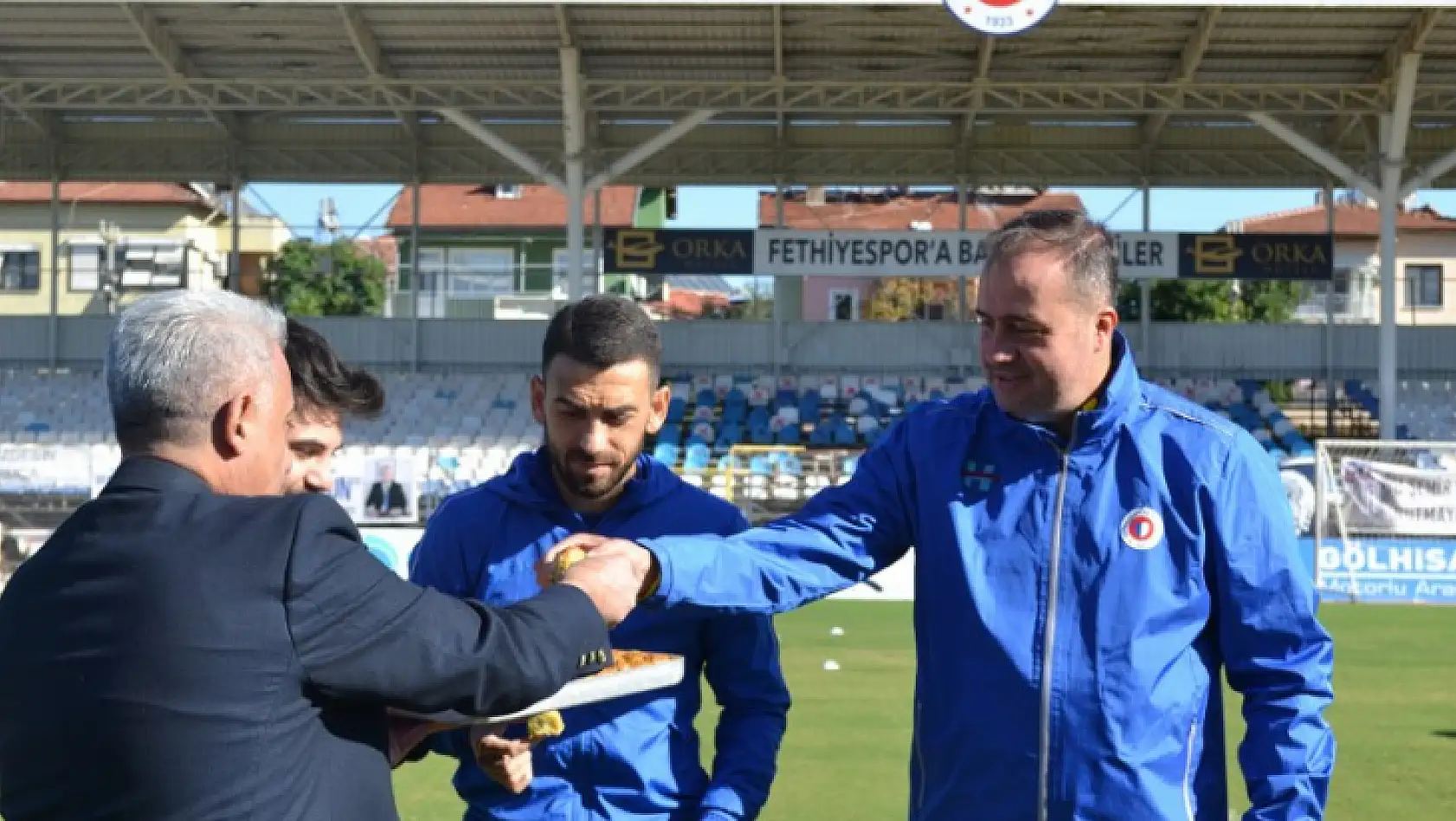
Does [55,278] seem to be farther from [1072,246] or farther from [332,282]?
[1072,246]

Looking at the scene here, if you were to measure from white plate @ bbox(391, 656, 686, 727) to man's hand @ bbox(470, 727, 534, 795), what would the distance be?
37 cm

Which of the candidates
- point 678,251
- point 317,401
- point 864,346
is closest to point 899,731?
point 317,401

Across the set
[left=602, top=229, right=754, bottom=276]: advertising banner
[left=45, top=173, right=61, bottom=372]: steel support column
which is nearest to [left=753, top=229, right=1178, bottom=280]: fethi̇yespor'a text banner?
[left=602, top=229, right=754, bottom=276]: advertising banner

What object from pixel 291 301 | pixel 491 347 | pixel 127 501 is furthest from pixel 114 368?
pixel 291 301

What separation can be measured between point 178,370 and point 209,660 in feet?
1.41

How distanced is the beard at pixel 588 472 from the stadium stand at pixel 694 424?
21070 millimetres

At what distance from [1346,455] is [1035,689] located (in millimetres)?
19770

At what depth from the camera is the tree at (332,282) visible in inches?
2370

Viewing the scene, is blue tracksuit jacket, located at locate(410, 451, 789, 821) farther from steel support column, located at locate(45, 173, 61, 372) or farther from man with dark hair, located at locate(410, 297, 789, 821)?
steel support column, located at locate(45, 173, 61, 372)

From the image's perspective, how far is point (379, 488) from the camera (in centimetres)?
2294

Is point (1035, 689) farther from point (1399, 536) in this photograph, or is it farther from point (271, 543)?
point (1399, 536)

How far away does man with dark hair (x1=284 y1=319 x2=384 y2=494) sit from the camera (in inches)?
136

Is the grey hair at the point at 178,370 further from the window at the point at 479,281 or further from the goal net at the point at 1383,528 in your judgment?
the window at the point at 479,281

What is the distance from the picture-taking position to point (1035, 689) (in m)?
3.04
